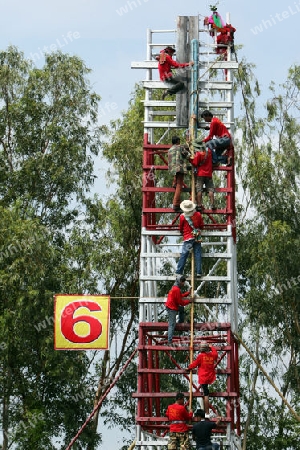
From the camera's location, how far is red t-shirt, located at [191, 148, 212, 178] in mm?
17609

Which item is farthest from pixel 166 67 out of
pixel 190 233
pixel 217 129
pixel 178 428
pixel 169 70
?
pixel 178 428

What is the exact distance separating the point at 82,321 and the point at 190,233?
2487mm

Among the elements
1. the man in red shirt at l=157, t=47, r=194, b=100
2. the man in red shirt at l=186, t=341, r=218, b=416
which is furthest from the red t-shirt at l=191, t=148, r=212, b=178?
the man in red shirt at l=186, t=341, r=218, b=416

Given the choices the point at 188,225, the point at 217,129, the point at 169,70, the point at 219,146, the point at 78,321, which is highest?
the point at 169,70

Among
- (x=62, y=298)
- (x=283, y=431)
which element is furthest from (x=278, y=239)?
(x=62, y=298)

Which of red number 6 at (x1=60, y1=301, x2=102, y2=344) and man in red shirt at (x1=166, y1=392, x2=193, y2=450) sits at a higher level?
red number 6 at (x1=60, y1=301, x2=102, y2=344)

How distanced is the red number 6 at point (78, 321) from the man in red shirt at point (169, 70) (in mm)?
4478

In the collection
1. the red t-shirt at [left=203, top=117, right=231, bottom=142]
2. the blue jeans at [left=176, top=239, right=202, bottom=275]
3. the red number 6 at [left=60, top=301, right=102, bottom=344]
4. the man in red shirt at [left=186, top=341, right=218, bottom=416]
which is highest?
the red t-shirt at [left=203, top=117, right=231, bottom=142]

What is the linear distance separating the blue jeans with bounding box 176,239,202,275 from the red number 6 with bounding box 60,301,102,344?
169cm

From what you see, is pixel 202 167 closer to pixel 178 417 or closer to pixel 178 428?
pixel 178 417

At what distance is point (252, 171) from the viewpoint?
27.9 meters

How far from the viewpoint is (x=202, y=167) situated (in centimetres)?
1770

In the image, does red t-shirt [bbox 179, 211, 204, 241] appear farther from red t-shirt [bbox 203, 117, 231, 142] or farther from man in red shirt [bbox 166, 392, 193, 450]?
man in red shirt [bbox 166, 392, 193, 450]

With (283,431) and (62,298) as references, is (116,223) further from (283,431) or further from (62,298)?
(62,298)
